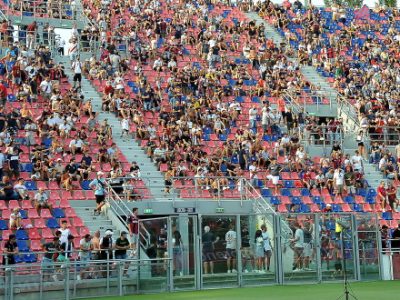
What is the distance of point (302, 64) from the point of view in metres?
48.9

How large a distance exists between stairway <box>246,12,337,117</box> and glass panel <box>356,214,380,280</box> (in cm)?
1601

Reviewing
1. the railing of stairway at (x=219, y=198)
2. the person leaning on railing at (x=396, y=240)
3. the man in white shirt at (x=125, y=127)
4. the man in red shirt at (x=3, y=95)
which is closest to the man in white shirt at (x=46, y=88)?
the man in red shirt at (x=3, y=95)

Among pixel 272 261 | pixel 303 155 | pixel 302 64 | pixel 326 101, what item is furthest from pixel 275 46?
pixel 272 261

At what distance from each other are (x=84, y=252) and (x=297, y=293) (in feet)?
20.2

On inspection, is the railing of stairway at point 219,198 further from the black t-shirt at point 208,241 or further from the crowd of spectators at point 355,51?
the crowd of spectators at point 355,51

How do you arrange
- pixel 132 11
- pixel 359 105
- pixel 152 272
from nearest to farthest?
pixel 152 272 < pixel 359 105 < pixel 132 11

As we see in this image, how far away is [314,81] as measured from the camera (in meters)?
47.3

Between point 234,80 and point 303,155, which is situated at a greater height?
point 234,80

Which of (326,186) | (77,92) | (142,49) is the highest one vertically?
(142,49)

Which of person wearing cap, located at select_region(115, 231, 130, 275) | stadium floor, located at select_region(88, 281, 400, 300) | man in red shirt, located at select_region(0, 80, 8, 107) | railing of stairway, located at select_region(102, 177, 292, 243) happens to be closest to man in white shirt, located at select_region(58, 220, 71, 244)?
person wearing cap, located at select_region(115, 231, 130, 275)

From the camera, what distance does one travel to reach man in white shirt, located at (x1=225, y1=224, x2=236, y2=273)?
26.3 metres

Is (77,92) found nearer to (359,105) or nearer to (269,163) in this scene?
(269,163)

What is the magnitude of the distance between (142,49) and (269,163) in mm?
10096

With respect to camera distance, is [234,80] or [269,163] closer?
[269,163]
